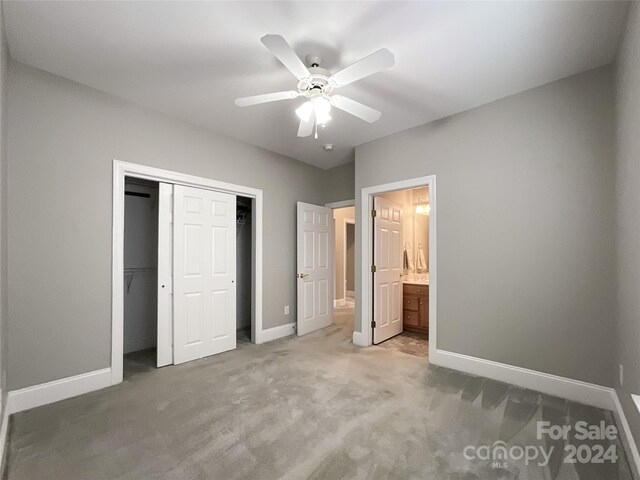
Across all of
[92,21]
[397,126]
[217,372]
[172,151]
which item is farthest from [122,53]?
[217,372]

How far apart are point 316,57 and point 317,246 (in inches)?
113

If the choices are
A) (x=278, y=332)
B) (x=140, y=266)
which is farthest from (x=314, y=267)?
(x=140, y=266)

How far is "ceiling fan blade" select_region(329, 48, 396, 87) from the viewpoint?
5.33 feet

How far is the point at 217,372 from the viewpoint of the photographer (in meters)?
2.91

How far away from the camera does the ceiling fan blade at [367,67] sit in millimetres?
1626

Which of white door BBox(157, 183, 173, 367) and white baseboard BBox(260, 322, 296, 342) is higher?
white door BBox(157, 183, 173, 367)

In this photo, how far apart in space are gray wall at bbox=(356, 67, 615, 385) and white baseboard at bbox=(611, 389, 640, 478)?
7.6 inches

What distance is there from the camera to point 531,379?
2518 millimetres

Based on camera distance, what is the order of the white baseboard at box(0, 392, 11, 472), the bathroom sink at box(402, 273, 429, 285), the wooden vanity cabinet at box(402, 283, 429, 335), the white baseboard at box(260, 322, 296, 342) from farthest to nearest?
the bathroom sink at box(402, 273, 429, 285), the wooden vanity cabinet at box(402, 283, 429, 335), the white baseboard at box(260, 322, 296, 342), the white baseboard at box(0, 392, 11, 472)

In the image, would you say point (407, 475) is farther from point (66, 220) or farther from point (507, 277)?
point (66, 220)

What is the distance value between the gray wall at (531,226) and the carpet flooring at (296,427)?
0.42 m

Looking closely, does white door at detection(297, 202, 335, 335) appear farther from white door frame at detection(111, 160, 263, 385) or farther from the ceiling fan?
the ceiling fan

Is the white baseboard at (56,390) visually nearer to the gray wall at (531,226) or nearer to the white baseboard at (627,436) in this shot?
the gray wall at (531,226)

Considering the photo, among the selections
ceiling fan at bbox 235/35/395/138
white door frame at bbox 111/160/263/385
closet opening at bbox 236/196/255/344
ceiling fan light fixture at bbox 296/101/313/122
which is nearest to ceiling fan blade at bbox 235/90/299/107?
ceiling fan at bbox 235/35/395/138
